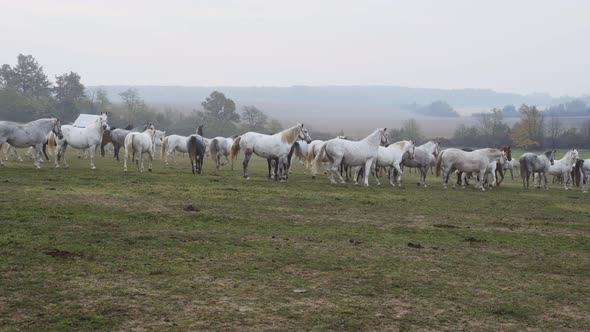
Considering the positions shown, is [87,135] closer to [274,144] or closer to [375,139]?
[274,144]

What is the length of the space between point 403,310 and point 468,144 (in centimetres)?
7837

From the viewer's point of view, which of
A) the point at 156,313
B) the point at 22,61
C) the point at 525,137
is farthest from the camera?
the point at 22,61

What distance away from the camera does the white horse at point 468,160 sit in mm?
22000

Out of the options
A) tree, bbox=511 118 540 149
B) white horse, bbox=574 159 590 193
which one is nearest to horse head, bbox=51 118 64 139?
white horse, bbox=574 159 590 193

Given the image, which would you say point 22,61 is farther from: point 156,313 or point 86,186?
point 156,313

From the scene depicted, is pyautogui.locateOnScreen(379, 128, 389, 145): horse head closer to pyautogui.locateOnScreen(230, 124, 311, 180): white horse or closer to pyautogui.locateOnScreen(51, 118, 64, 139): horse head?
pyautogui.locateOnScreen(230, 124, 311, 180): white horse

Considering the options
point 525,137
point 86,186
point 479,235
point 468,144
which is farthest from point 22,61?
point 479,235

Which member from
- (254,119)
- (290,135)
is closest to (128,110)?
(254,119)

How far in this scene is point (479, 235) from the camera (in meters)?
11.0

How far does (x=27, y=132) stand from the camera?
20.2 m

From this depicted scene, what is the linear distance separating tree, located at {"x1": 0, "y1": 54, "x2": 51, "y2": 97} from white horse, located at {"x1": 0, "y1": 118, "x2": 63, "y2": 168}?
88.0 metres

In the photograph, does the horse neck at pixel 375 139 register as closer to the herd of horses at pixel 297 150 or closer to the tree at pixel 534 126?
the herd of horses at pixel 297 150

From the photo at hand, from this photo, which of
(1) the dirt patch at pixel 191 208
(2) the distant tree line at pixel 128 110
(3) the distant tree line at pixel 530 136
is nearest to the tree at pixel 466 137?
(3) the distant tree line at pixel 530 136

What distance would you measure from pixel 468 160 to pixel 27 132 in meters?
17.8
